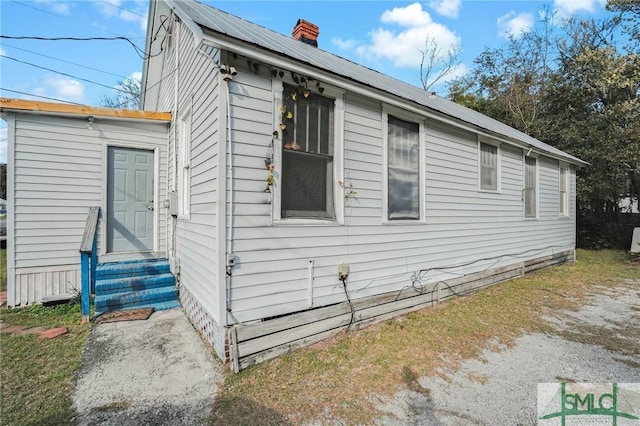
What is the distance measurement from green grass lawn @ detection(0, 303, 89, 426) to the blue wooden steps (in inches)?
17.5

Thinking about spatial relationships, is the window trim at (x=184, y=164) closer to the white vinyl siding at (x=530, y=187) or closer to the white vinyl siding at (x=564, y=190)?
the white vinyl siding at (x=530, y=187)

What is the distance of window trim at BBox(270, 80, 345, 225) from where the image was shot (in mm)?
3617

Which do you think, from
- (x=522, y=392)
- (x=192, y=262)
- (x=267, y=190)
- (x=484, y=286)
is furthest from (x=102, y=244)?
(x=484, y=286)

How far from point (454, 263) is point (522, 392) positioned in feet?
10.6

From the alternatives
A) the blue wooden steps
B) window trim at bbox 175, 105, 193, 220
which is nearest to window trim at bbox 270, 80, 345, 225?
window trim at bbox 175, 105, 193, 220

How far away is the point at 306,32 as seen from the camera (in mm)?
6996

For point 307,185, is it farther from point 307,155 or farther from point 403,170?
point 403,170

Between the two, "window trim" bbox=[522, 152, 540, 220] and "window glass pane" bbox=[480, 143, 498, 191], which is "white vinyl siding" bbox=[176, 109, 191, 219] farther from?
"window trim" bbox=[522, 152, 540, 220]

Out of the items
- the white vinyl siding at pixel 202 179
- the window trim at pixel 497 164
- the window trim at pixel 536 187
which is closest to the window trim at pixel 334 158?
the white vinyl siding at pixel 202 179

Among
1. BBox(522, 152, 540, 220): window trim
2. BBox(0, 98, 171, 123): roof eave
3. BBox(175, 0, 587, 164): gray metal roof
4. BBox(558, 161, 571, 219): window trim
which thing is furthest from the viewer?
BBox(558, 161, 571, 219): window trim

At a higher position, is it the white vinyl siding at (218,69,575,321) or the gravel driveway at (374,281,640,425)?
the white vinyl siding at (218,69,575,321)

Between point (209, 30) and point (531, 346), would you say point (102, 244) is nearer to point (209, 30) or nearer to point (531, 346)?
point (209, 30)

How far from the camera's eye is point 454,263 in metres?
6.02

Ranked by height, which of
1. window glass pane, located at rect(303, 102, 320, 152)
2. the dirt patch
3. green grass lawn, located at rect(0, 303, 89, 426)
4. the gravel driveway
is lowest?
the gravel driveway
